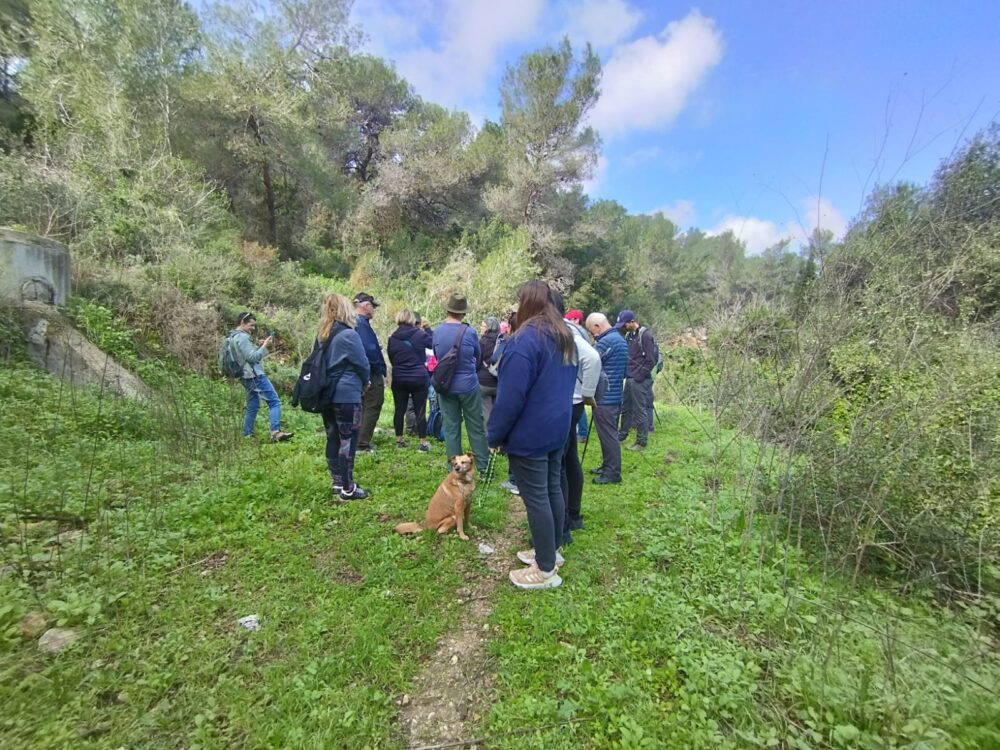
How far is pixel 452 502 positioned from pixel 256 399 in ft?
11.2

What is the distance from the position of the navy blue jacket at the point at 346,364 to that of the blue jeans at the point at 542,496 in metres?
1.73

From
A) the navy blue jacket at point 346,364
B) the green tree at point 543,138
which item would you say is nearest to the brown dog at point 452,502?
the navy blue jacket at point 346,364

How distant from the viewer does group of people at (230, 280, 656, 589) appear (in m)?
2.66

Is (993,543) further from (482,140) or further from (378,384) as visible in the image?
(482,140)

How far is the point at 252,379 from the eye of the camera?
5.37m

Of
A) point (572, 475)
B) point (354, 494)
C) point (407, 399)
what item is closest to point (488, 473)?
point (572, 475)

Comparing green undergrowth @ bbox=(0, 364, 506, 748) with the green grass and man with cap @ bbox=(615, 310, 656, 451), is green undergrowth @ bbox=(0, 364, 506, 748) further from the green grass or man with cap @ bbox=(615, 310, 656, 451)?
man with cap @ bbox=(615, 310, 656, 451)

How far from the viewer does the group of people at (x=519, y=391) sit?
2656 millimetres

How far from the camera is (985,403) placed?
3.33m

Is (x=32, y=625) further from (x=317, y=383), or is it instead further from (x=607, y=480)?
(x=607, y=480)

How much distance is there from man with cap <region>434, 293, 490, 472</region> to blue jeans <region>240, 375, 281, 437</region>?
2.64m

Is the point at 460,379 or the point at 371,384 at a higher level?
the point at 460,379

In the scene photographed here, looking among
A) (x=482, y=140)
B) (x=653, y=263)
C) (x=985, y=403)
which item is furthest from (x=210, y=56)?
(x=653, y=263)

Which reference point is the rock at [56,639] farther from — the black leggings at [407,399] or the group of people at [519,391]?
the black leggings at [407,399]
